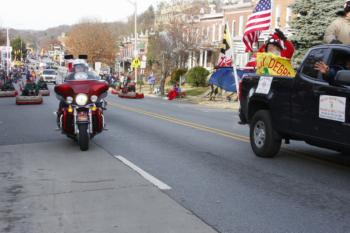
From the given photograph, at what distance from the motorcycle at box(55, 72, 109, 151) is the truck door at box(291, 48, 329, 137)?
4.22 m

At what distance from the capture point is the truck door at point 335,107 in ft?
23.5

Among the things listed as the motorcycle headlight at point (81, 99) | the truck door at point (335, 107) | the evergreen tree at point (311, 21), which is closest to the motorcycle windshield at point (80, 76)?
the motorcycle headlight at point (81, 99)

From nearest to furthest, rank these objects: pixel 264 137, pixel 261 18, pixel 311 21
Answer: pixel 264 137 < pixel 261 18 < pixel 311 21

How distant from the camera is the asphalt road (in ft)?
18.9

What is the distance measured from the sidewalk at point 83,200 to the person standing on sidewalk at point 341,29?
405 centimetres

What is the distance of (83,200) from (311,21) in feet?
80.4

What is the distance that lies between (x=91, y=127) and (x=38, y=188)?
3347 millimetres

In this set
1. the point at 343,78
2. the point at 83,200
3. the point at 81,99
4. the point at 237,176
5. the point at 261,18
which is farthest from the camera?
the point at 261,18

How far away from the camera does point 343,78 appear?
6957 mm

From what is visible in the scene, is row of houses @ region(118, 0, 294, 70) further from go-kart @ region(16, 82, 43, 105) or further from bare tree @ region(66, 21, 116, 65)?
bare tree @ region(66, 21, 116, 65)

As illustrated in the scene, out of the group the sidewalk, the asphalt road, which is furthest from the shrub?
the sidewalk

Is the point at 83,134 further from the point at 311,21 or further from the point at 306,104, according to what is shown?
the point at 311,21

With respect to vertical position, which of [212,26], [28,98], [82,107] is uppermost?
[212,26]

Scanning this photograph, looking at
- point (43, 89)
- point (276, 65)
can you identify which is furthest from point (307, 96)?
point (43, 89)
